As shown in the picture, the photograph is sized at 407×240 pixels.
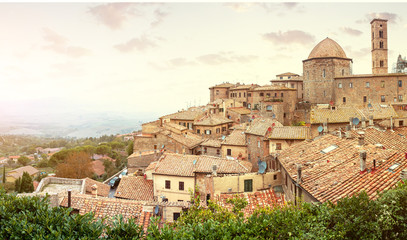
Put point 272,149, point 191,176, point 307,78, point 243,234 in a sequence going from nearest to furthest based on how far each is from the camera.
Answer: point 243,234 → point 191,176 → point 272,149 → point 307,78

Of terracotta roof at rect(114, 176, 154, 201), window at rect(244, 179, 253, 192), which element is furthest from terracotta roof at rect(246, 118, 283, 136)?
terracotta roof at rect(114, 176, 154, 201)

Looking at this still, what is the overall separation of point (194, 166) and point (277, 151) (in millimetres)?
7266

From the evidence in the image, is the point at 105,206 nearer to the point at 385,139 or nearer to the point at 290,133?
the point at 290,133

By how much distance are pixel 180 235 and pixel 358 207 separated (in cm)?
441

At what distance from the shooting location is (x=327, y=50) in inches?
2087

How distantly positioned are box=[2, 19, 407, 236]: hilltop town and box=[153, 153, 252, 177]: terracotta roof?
0.09m

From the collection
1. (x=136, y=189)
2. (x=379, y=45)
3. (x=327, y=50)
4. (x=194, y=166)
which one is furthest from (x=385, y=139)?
(x=379, y=45)

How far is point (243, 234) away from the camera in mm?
7090

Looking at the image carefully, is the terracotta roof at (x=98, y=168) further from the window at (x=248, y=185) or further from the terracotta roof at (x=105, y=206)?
the window at (x=248, y=185)

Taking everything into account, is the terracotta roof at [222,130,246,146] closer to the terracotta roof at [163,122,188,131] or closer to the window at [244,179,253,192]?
the terracotta roof at [163,122,188,131]

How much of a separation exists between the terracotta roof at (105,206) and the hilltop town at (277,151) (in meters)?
0.06

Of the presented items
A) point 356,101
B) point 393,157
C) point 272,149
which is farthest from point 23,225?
point 356,101

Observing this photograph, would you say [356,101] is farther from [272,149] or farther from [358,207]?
[358,207]

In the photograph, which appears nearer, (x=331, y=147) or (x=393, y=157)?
(x=393, y=157)
